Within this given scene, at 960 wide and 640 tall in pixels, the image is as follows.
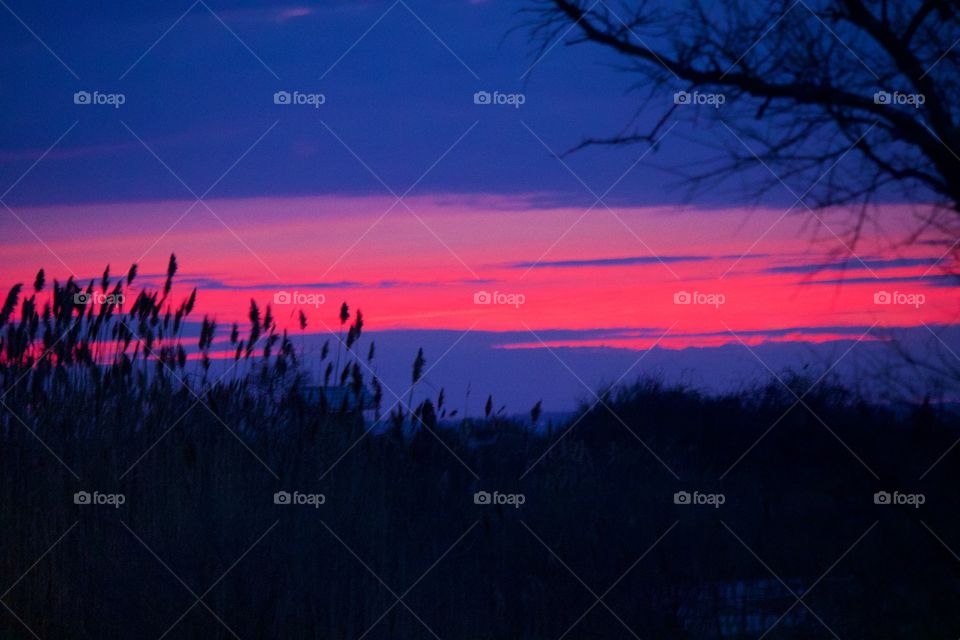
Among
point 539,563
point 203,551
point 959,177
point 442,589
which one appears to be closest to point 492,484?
point 539,563

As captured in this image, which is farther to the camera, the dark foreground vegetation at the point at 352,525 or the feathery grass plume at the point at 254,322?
the feathery grass plume at the point at 254,322

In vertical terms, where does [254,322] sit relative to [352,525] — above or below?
above

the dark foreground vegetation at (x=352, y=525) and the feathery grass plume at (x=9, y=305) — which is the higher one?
the feathery grass plume at (x=9, y=305)

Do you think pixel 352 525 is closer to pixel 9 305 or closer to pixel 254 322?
pixel 254 322

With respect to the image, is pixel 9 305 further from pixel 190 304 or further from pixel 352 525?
pixel 352 525

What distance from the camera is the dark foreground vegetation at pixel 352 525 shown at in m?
5.53

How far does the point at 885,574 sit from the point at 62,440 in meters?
5.23

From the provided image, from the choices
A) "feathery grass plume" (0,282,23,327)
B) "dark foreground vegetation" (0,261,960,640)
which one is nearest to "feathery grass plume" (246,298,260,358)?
"dark foreground vegetation" (0,261,960,640)

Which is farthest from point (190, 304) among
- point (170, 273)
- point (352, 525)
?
point (352, 525)

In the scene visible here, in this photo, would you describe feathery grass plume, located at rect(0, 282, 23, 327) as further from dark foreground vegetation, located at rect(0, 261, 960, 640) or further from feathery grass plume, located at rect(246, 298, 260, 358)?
feathery grass plume, located at rect(246, 298, 260, 358)

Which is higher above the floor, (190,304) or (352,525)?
(190,304)

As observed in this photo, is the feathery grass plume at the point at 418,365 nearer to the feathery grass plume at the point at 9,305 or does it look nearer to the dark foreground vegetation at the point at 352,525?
the dark foreground vegetation at the point at 352,525

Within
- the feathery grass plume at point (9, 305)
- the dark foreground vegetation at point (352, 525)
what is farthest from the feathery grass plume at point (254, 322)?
the feathery grass plume at point (9, 305)

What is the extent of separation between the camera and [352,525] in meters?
5.83
